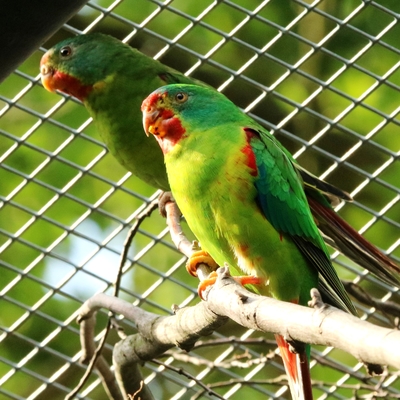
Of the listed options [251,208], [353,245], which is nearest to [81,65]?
[251,208]

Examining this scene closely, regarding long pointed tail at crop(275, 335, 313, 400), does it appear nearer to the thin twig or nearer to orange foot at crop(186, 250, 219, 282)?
orange foot at crop(186, 250, 219, 282)

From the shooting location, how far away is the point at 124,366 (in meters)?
2.19

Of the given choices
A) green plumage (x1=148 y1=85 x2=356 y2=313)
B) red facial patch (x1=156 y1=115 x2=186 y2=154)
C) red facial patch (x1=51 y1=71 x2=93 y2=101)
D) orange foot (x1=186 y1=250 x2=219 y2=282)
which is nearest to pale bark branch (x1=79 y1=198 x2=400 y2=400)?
orange foot (x1=186 y1=250 x2=219 y2=282)

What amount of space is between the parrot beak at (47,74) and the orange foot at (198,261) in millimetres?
919

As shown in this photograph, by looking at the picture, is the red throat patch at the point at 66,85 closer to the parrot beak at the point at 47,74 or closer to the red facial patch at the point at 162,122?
the parrot beak at the point at 47,74

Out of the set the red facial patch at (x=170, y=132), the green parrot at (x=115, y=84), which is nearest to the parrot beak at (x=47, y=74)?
the green parrot at (x=115, y=84)

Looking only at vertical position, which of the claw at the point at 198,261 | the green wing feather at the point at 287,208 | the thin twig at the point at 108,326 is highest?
the green wing feather at the point at 287,208

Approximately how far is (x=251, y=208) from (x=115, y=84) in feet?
3.00

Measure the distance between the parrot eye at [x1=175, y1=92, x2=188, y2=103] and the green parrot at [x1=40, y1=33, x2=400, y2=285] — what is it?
0.31m

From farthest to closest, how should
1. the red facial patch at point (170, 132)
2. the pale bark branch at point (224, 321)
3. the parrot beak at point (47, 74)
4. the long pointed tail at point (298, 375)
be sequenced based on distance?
1. the parrot beak at point (47, 74)
2. the red facial patch at point (170, 132)
3. the long pointed tail at point (298, 375)
4. the pale bark branch at point (224, 321)

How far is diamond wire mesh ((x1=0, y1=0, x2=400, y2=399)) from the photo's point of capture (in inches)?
109

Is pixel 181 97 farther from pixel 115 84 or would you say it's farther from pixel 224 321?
pixel 224 321

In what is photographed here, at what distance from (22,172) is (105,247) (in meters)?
0.42

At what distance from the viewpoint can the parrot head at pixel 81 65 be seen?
285 cm
